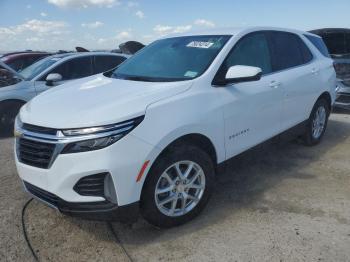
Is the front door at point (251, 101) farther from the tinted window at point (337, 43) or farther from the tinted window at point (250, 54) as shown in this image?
the tinted window at point (337, 43)

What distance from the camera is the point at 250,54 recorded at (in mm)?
3936

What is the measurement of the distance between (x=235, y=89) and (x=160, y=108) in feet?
3.24

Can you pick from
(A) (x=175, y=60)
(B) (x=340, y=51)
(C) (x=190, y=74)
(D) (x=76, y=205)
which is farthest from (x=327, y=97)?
(D) (x=76, y=205)

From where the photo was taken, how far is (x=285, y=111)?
434 cm

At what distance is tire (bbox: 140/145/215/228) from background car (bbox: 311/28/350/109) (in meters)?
5.62

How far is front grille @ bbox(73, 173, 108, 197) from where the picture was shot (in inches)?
103

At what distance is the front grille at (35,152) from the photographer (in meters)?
2.68

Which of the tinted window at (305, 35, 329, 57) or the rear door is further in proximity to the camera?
the tinted window at (305, 35, 329, 57)

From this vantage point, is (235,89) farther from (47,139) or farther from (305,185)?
(47,139)

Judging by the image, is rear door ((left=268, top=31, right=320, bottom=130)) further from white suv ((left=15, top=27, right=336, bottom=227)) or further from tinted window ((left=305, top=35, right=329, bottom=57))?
tinted window ((left=305, top=35, right=329, bottom=57))

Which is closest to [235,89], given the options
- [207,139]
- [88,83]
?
[207,139]

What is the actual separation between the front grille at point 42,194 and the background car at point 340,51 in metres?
6.74

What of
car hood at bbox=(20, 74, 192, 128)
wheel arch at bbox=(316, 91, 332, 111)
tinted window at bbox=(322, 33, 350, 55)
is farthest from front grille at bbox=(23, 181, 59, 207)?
tinted window at bbox=(322, 33, 350, 55)

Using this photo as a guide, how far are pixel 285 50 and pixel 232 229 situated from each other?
256cm
